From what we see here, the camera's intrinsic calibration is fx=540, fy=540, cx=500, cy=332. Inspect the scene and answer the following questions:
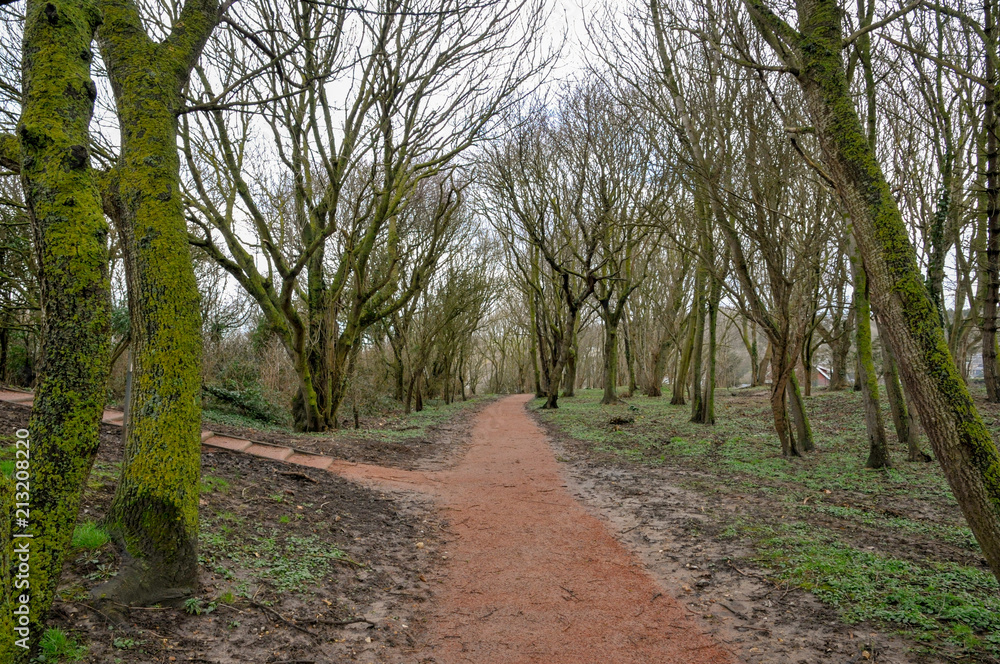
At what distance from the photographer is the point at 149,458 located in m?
3.23

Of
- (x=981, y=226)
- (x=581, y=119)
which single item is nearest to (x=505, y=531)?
(x=981, y=226)

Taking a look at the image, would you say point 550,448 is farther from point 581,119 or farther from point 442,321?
point 442,321

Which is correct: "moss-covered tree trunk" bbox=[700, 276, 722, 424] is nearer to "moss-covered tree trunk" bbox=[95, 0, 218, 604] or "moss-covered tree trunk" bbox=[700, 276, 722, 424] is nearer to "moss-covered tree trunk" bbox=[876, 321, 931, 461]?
"moss-covered tree trunk" bbox=[876, 321, 931, 461]

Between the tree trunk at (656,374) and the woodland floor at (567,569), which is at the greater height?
the tree trunk at (656,374)

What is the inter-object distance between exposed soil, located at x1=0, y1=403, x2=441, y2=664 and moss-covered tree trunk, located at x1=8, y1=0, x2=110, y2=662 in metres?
0.64

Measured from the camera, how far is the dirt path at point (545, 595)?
3.26 meters

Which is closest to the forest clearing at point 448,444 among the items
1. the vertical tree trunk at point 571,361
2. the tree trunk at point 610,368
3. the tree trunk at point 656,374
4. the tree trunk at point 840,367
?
the tree trunk at point 840,367

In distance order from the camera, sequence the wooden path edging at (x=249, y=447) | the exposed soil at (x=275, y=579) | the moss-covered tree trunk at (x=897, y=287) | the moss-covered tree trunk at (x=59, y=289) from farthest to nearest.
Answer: the wooden path edging at (x=249, y=447)
the moss-covered tree trunk at (x=897, y=287)
the exposed soil at (x=275, y=579)
the moss-covered tree trunk at (x=59, y=289)

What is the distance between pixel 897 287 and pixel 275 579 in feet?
14.8

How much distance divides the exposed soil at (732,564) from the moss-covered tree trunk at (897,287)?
3.10ft

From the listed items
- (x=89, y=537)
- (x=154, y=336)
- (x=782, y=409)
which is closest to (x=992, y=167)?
(x=782, y=409)

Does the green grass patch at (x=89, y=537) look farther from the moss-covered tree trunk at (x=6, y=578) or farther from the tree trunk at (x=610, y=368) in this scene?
the tree trunk at (x=610, y=368)

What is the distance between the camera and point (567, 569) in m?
4.53

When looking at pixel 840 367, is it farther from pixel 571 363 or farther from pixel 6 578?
pixel 6 578
